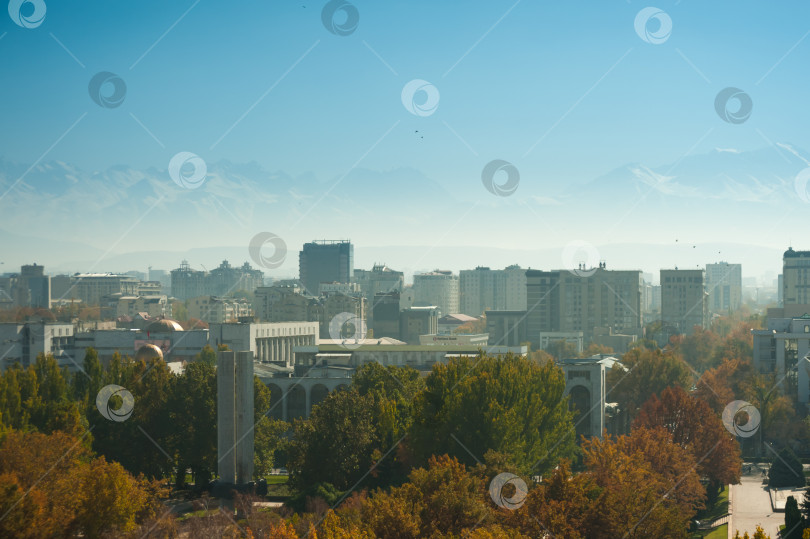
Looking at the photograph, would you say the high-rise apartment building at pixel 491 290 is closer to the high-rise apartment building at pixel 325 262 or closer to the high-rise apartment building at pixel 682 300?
the high-rise apartment building at pixel 325 262

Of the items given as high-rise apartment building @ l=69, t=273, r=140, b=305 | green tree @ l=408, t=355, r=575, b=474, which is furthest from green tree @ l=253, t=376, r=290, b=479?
high-rise apartment building @ l=69, t=273, r=140, b=305

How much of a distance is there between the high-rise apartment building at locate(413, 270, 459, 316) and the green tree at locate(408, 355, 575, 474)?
139 m

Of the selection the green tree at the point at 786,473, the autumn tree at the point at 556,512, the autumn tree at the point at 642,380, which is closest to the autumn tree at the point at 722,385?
the autumn tree at the point at 642,380

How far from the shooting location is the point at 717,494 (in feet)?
147

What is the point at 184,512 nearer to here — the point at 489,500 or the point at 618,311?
the point at 489,500

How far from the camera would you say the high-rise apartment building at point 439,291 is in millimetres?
187625

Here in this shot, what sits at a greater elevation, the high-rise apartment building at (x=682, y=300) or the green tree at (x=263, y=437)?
the high-rise apartment building at (x=682, y=300)

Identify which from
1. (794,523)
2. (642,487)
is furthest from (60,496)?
(794,523)

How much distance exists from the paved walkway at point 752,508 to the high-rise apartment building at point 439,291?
13737cm

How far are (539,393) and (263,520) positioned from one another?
17.4 m

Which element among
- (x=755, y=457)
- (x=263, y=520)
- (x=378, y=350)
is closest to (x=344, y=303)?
(x=378, y=350)

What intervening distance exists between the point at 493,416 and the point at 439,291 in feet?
484

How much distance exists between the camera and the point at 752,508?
41781 millimetres

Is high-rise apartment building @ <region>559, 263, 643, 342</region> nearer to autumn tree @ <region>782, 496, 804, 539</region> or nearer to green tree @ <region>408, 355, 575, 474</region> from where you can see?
green tree @ <region>408, 355, 575, 474</region>
